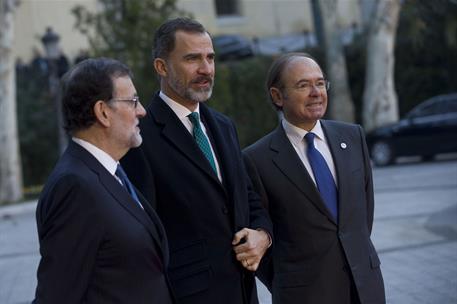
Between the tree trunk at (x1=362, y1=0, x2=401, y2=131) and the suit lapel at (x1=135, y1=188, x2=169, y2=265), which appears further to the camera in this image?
the tree trunk at (x1=362, y1=0, x2=401, y2=131)

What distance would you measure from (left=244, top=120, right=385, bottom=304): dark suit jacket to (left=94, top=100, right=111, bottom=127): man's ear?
3.80 feet

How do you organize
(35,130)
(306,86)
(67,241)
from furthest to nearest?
(35,130)
(306,86)
(67,241)

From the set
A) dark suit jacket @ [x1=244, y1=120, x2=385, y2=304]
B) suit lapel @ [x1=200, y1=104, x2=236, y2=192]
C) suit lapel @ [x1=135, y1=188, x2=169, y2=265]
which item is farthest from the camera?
dark suit jacket @ [x1=244, y1=120, x2=385, y2=304]

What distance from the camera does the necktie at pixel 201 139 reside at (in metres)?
3.72

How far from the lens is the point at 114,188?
298 cm

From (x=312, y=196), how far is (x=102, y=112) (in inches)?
49.7

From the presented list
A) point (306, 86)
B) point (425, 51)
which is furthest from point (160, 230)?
point (425, 51)

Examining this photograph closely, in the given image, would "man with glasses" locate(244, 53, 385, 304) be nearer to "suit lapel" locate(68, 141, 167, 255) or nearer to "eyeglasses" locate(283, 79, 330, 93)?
"eyeglasses" locate(283, 79, 330, 93)

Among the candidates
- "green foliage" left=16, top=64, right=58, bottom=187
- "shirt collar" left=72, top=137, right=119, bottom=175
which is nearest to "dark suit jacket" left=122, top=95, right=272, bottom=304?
"shirt collar" left=72, top=137, right=119, bottom=175

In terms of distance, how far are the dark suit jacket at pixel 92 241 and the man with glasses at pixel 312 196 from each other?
1.00 metres

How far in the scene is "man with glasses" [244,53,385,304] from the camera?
151 inches

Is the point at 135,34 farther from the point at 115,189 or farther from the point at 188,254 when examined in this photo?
the point at 115,189

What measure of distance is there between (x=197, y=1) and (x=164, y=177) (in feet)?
111

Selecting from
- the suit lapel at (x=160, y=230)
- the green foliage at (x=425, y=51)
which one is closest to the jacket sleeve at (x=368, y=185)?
the suit lapel at (x=160, y=230)
